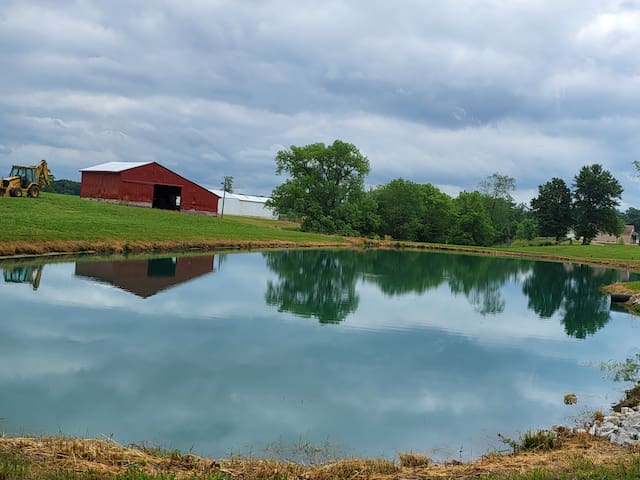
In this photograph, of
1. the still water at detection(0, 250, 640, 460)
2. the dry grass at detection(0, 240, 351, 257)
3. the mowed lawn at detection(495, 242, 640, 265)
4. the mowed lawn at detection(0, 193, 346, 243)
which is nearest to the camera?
the still water at detection(0, 250, 640, 460)

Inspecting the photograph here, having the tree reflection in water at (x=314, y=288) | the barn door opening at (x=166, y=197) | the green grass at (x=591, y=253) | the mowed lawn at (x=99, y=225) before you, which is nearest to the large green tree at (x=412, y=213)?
the green grass at (x=591, y=253)

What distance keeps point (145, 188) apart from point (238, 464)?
63.8m

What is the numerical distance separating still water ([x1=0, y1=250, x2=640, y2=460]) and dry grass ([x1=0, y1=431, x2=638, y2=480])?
0.94 metres

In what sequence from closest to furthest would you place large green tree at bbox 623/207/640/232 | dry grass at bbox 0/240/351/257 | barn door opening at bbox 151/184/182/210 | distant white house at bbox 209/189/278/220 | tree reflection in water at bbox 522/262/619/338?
tree reflection in water at bbox 522/262/619/338
dry grass at bbox 0/240/351/257
barn door opening at bbox 151/184/182/210
distant white house at bbox 209/189/278/220
large green tree at bbox 623/207/640/232

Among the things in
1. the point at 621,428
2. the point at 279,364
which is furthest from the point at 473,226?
the point at 621,428

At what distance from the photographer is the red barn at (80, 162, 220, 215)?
66.2 metres

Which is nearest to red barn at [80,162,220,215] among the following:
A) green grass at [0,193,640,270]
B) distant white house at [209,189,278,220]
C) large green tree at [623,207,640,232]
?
green grass at [0,193,640,270]

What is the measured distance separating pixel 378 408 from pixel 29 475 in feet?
21.6

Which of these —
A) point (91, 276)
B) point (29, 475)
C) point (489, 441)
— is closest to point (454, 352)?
point (489, 441)

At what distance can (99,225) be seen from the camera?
42.8 metres

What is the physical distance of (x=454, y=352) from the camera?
16812 millimetres

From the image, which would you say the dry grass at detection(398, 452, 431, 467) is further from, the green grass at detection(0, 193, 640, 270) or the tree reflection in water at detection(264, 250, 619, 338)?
the green grass at detection(0, 193, 640, 270)

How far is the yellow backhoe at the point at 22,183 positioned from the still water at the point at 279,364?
2640cm

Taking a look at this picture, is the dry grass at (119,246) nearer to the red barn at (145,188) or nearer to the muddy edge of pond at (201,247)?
the muddy edge of pond at (201,247)
